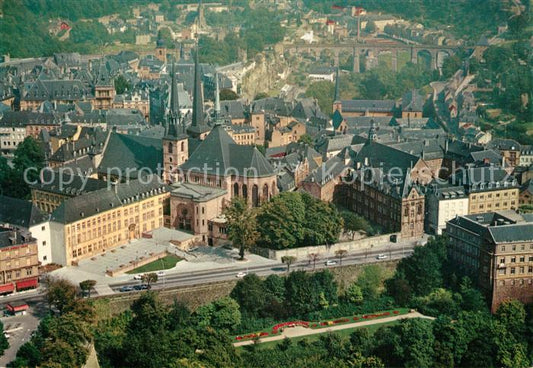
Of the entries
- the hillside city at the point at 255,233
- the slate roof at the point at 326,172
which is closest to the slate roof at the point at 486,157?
the hillside city at the point at 255,233

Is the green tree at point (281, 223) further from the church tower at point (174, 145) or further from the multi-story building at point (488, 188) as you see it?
the multi-story building at point (488, 188)

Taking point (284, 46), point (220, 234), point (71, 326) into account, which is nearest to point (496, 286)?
point (220, 234)

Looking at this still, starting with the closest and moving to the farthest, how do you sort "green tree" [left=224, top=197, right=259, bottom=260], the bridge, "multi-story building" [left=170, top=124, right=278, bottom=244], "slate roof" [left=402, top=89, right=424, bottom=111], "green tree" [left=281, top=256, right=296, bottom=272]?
"green tree" [left=281, top=256, right=296, bottom=272]
"green tree" [left=224, top=197, right=259, bottom=260]
"multi-story building" [left=170, top=124, right=278, bottom=244]
"slate roof" [left=402, top=89, right=424, bottom=111]
the bridge

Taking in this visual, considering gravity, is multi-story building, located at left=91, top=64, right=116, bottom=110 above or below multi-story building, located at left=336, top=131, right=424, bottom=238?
above

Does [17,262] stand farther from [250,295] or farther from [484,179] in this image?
[484,179]

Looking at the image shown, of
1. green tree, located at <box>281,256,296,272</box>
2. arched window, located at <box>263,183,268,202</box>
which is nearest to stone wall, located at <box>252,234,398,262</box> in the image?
green tree, located at <box>281,256,296,272</box>

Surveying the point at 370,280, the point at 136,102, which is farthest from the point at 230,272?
the point at 136,102

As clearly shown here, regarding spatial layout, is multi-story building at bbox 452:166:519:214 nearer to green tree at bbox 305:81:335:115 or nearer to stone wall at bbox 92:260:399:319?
stone wall at bbox 92:260:399:319
